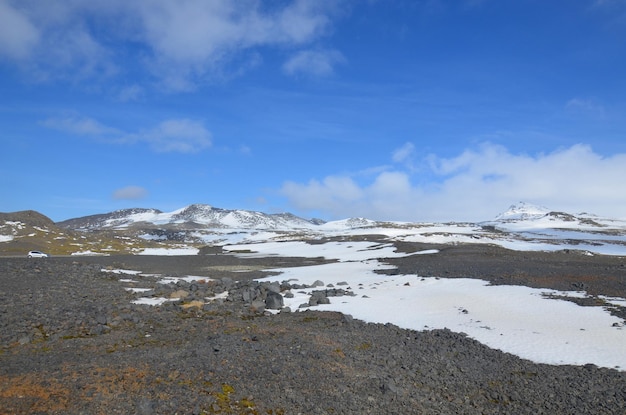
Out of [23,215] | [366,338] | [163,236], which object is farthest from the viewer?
[163,236]

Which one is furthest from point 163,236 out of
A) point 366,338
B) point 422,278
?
point 366,338

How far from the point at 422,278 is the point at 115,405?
2891 centimetres

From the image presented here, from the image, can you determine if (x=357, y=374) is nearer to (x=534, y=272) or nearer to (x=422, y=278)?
(x=422, y=278)

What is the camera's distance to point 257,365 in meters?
13.8

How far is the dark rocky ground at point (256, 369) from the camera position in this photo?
1129 centimetres

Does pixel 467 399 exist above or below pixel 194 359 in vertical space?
below

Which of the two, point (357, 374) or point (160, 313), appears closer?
point (357, 374)

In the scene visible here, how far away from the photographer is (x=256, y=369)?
13477 mm

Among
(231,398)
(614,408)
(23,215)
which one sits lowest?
(614,408)

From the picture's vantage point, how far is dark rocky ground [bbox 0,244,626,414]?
11.3 meters

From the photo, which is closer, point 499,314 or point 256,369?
point 256,369

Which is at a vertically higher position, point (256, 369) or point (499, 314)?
point (256, 369)

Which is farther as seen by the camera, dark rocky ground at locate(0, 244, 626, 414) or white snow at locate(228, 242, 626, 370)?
white snow at locate(228, 242, 626, 370)

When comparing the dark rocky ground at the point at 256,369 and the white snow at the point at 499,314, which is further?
the white snow at the point at 499,314
